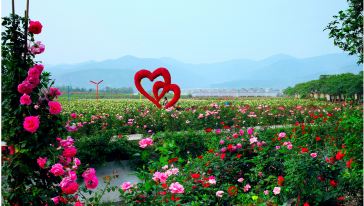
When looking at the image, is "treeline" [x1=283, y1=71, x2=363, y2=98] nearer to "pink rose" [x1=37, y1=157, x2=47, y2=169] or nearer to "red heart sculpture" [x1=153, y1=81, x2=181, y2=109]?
"red heart sculpture" [x1=153, y1=81, x2=181, y2=109]

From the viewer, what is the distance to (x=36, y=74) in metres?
3.53

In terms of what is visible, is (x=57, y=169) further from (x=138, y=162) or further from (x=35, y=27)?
(x=138, y=162)

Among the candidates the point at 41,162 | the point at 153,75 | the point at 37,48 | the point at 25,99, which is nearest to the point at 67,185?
the point at 41,162

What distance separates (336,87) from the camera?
28.6m

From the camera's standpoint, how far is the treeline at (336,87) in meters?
26.2

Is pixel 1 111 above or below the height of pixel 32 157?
above

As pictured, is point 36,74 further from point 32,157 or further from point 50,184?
point 50,184

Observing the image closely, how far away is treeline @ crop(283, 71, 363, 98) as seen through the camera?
2619 centimetres

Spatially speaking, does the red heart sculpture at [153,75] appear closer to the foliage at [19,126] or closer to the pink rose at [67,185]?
the foliage at [19,126]

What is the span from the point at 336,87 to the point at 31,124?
1068 inches

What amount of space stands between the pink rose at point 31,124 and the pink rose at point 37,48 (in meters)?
0.51

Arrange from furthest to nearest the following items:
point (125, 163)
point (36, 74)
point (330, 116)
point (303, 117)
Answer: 1. point (303, 117)
2. point (330, 116)
3. point (125, 163)
4. point (36, 74)

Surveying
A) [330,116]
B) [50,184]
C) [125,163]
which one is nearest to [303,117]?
[330,116]

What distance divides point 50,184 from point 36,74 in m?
0.85
